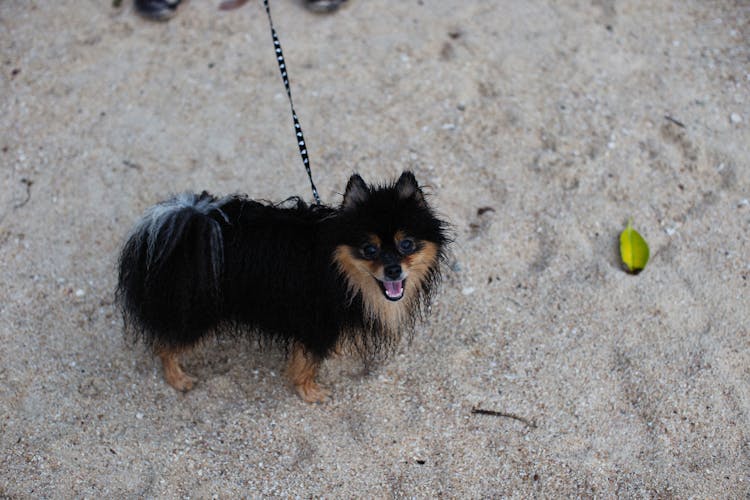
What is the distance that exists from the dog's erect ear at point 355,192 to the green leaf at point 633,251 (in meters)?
1.82

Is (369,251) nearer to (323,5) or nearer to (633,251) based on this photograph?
(633,251)

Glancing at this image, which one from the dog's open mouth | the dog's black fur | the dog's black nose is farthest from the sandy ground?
the dog's black nose

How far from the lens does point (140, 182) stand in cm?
441

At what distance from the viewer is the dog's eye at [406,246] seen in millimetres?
2914

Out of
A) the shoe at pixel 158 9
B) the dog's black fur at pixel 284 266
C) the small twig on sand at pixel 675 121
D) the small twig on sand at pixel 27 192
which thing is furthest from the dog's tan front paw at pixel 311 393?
the shoe at pixel 158 9

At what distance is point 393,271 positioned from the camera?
2848 mm

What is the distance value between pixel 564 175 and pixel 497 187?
434 millimetres

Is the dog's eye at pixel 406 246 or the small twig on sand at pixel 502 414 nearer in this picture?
the dog's eye at pixel 406 246

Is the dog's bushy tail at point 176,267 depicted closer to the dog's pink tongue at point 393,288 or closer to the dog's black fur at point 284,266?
the dog's black fur at point 284,266

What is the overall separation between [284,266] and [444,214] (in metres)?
1.44

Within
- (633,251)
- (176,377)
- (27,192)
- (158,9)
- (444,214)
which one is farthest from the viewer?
(158,9)

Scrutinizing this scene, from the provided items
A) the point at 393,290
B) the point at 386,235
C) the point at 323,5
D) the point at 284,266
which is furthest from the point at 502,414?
the point at 323,5

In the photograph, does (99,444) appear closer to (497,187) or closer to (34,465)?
(34,465)

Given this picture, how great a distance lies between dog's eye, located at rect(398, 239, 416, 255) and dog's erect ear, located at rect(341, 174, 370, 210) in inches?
9.4
